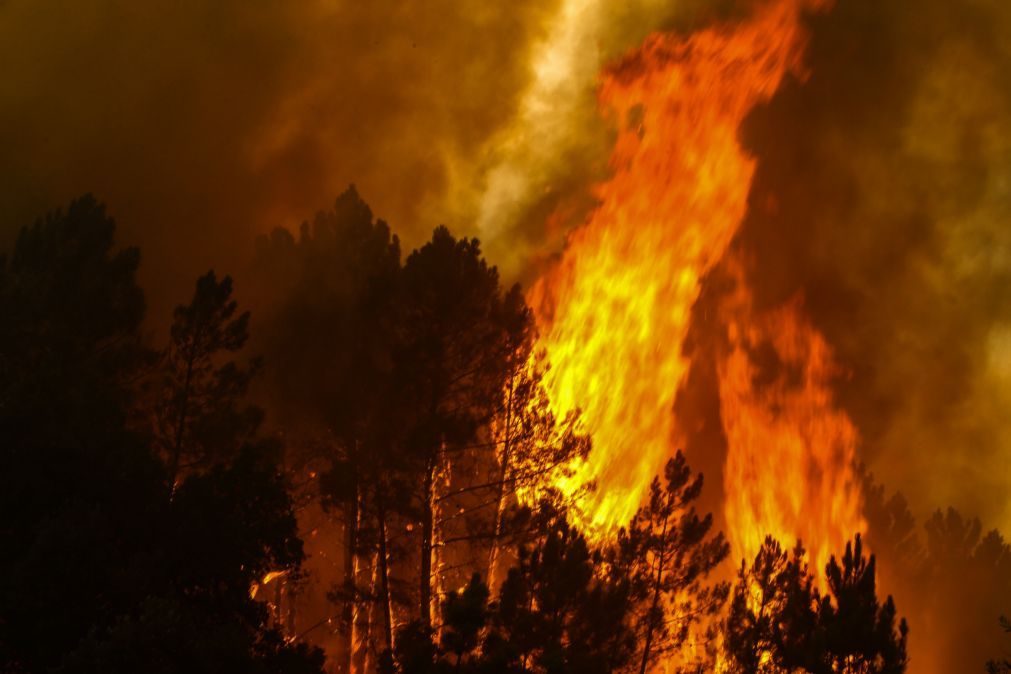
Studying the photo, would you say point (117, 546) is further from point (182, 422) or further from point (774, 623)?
point (774, 623)

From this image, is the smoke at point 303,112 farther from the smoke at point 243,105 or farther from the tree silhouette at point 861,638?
the tree silhouette at point 861,638

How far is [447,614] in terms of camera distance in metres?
12.6

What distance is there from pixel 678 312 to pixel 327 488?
610 inches

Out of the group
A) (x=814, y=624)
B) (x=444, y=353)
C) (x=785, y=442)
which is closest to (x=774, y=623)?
(x=814, y=624)

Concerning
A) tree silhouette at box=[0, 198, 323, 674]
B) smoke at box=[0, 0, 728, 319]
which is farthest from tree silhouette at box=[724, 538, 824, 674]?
smoke at box=[0, 0, 728, 319]

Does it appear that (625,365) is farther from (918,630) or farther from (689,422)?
(918,630)

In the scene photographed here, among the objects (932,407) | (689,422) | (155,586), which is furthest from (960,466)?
(155,586)

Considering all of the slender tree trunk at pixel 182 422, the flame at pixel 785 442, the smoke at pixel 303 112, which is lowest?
the slender tree trunk at pixel 182 422

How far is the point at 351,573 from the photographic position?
1953 centimetres

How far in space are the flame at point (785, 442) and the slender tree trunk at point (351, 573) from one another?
18.0 m

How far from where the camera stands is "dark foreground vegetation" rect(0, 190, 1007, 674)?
12.5 m

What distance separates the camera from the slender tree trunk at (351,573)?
18.3 m

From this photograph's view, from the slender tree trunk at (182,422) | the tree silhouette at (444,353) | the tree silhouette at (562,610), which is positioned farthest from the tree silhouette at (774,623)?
the slender tree trunk at (182,422)

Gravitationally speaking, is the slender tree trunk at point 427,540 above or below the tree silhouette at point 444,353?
below
